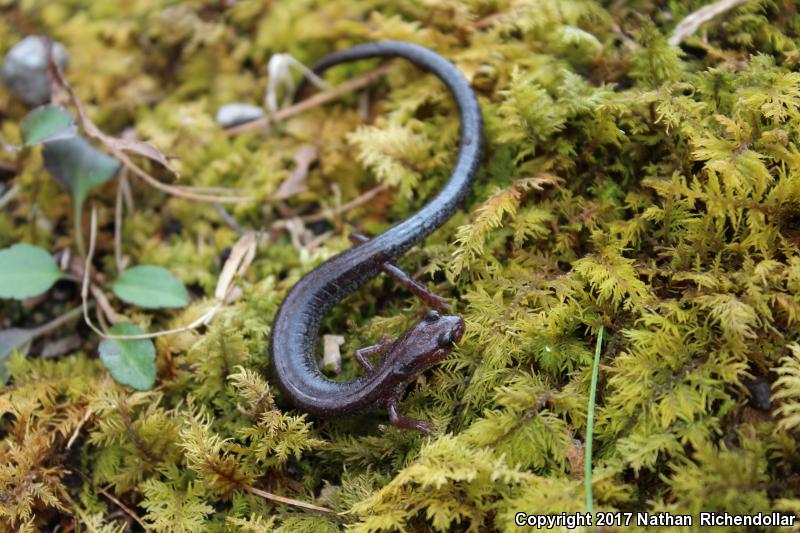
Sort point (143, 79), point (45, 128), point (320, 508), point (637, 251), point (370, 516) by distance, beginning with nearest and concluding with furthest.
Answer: point (370, 516)
point (320, 508)
point (637, 251)
point (45, 128)
point (143, 79)

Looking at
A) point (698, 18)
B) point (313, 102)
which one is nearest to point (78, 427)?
point (313, 102)

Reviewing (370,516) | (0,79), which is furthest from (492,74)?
(0,79)

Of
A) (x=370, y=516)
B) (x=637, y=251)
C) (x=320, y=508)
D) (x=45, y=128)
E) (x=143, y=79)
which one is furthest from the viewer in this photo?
(x=143, y=79)

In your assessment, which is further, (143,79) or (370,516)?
(143,79)

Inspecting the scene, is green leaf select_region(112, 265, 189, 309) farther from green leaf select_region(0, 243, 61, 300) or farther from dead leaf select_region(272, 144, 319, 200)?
dead leaf select_region(272, 144, 319, 200)

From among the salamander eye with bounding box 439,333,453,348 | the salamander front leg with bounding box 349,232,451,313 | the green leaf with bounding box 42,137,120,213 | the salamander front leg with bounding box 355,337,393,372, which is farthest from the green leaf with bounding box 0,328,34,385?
the salamander eye with bounding box 439,333,453,348

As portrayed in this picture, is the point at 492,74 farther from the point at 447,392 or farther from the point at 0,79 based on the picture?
the point at 0,79
